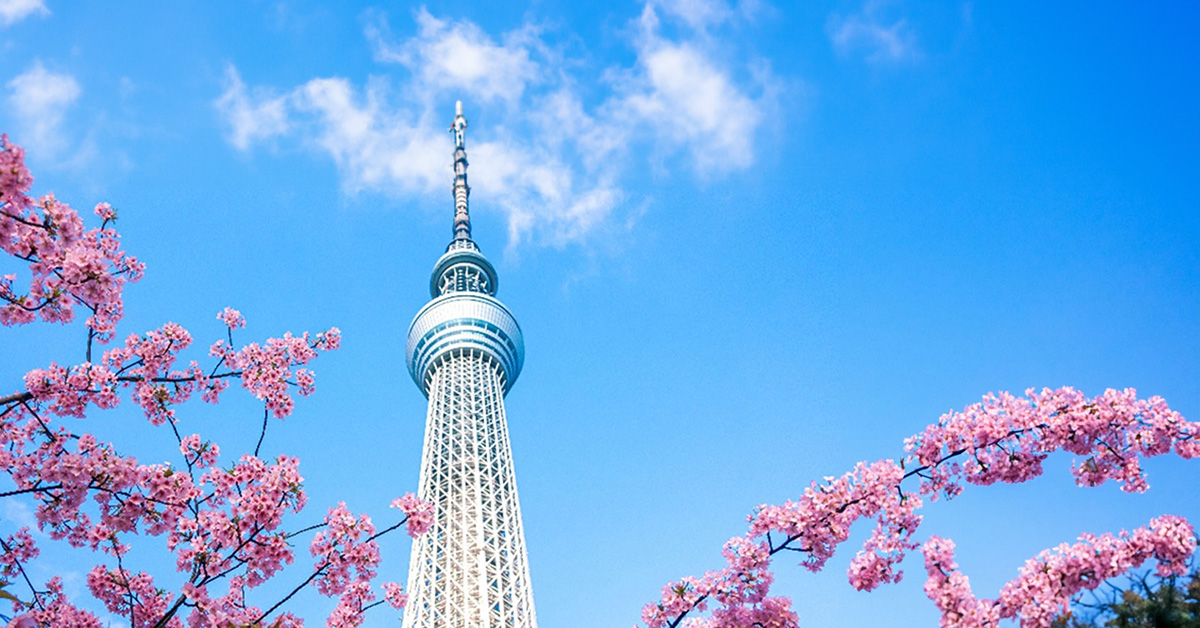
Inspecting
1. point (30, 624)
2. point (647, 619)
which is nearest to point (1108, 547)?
point (647, 619)

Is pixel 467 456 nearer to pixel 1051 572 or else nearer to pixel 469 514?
pixel 469 514

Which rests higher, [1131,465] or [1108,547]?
[1131,465]

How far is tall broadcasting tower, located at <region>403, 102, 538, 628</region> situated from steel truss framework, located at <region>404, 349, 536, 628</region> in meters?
0.06

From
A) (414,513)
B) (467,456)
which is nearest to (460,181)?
(467,456)

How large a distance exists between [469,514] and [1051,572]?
4580 cm

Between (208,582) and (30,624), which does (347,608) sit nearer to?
(208,582)

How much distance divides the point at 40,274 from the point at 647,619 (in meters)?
4.95

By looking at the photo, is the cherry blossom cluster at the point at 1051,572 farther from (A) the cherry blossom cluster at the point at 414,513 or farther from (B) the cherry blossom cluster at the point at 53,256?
(B) the cherry blossom cluster at the point at 53,256

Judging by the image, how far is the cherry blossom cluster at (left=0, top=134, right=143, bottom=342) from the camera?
5.29m

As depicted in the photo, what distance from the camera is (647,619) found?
21.7ft

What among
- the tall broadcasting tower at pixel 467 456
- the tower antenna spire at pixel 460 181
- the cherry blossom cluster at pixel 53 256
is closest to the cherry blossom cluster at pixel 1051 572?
the cherry blossom cluster at pixel 53 256

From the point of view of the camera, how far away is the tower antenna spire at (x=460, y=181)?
65750mm

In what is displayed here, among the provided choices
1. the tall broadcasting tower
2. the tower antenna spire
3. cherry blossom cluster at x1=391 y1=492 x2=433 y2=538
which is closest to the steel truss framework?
the tall broadcasting tower

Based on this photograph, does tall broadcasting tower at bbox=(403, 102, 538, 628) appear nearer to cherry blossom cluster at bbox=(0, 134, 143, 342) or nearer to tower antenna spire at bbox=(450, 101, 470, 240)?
tower antenna spire at bbox=(450, 101, 470, 240)
